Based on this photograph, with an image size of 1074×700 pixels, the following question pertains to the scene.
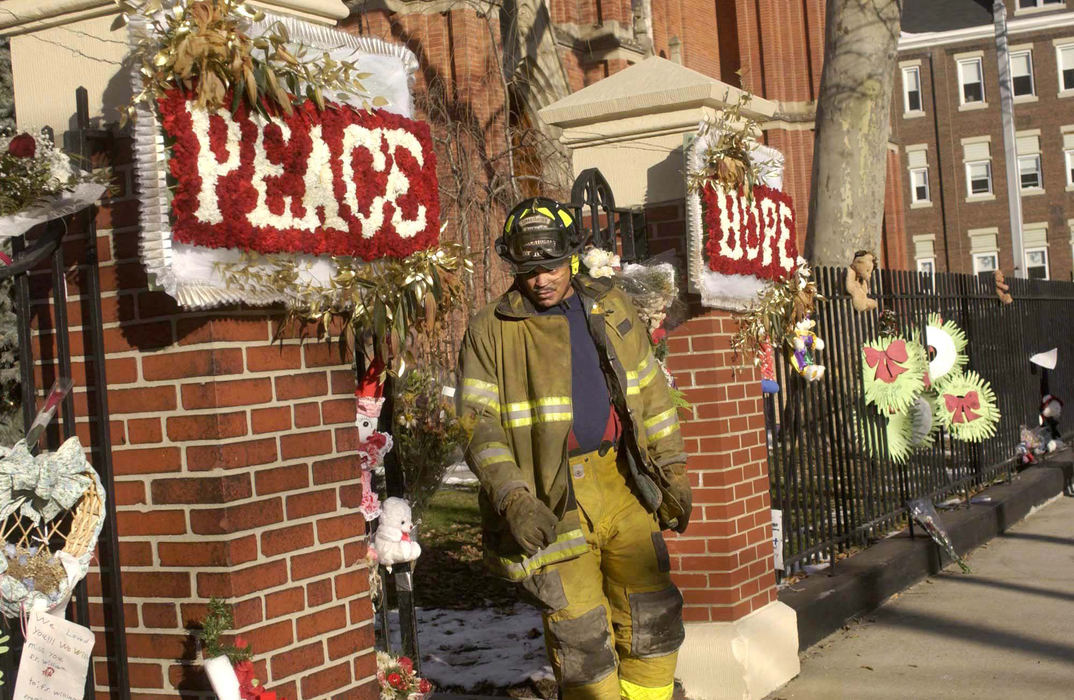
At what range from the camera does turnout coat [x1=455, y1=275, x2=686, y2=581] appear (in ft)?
14.0

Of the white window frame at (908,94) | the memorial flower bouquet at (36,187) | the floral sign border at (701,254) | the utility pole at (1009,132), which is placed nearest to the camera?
the memorial flower bouquet at (36,187)

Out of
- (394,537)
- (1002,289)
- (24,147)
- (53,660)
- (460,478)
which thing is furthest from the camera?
(1002,289)

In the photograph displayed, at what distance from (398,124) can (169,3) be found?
845mm

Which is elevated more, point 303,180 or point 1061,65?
point 1061,65

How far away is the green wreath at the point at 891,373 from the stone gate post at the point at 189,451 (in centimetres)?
594

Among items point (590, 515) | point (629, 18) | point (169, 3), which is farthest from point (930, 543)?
point (629, 18)

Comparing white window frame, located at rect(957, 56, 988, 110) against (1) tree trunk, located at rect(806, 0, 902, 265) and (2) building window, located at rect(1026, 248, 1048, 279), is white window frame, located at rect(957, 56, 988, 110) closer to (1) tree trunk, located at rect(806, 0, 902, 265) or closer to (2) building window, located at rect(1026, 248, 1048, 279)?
(2) building window, located at rect(1026, 248, 1048, 279)

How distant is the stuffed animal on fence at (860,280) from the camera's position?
29.1 feet

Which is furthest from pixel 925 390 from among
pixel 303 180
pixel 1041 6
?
pixel 1041 6

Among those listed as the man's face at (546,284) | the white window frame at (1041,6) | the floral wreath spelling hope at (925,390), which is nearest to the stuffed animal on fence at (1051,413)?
the floral wreath spelling hope at (925,390)

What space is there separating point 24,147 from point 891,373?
6.98 metres

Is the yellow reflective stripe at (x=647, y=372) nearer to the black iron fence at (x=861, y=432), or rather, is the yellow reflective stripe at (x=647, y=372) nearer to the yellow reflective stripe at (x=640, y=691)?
the yellow reflective stripe at (x=640, y=691)

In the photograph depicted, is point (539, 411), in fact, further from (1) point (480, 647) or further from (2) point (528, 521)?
(1) point (480, 647)

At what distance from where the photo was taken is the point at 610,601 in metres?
4.50
